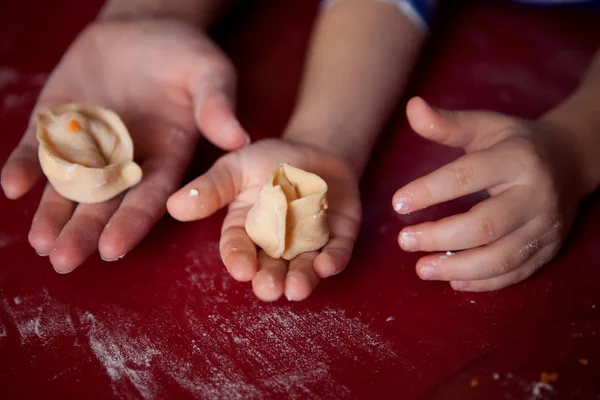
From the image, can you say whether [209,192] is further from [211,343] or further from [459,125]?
[459,125]

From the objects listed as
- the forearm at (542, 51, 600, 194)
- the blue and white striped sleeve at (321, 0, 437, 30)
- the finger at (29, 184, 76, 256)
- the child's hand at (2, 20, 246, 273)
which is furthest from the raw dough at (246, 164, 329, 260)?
the blue and white striped sleeve at (321, 0, 437, 30)

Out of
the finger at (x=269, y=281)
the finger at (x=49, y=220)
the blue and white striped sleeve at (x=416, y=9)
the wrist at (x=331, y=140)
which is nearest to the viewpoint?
the finger at (x=269, y=281)

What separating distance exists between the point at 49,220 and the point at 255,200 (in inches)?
10.5

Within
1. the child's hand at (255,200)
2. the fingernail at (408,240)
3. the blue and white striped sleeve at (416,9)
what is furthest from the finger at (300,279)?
the blue and white striped sleeve at (416,9)

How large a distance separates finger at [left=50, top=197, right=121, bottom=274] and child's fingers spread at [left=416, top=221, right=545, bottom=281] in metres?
0.41

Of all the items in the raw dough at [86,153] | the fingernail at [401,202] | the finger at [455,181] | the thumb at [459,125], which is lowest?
the raw dough at [86,153]

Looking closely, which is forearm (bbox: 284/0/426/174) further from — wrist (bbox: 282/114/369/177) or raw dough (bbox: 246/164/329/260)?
raw dough (bbox: 246/164/329/260)

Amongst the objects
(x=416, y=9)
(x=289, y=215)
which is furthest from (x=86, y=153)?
(x=416, y=9)

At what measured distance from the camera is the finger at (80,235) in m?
0.72

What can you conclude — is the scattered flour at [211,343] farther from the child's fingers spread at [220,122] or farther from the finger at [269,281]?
the child's fingers spread at [220,122]

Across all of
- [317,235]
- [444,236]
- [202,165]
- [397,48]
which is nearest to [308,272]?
[317,235]

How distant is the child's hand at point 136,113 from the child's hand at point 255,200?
0.05m

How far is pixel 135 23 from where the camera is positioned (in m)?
1.03

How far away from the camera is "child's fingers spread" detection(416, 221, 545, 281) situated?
743 millimetres
